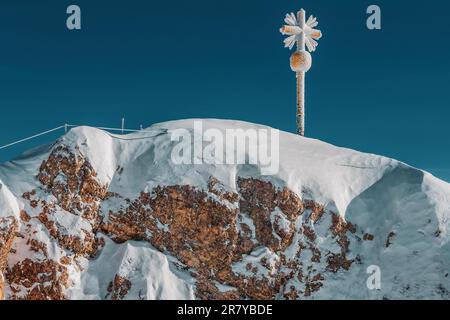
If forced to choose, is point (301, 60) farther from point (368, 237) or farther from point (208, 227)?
point (208, 227)

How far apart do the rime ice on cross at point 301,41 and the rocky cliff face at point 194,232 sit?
26.5 feet

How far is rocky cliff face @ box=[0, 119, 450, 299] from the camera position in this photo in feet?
95.4

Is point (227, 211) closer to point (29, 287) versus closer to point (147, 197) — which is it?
point (147, 197)

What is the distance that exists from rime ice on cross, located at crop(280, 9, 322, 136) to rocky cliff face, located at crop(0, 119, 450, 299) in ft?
26.5

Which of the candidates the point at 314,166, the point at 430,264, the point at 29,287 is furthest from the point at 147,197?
the point at 430,264

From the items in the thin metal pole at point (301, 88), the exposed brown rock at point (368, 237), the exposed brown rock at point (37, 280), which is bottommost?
the exposed brown rock at point (37, 280)

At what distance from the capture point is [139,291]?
28.4 metres

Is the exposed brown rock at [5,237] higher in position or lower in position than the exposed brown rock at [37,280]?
higher

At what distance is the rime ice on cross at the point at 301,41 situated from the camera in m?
39.6

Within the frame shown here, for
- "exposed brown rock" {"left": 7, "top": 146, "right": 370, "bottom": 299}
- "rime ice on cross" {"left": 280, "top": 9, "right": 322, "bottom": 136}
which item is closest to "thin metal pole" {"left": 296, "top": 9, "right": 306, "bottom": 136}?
"rime ice on cross" {"left": 280, "top": 9, "right": 322, "bottom": 136}

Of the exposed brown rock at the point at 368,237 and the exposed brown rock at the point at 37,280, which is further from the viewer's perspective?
the exposed brown rock at the point at 368,237

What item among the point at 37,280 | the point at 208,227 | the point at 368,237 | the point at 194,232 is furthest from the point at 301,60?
the point at 37,280

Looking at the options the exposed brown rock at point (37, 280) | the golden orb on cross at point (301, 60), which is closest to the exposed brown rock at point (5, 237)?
the exposed brown rock at point (37, 280)

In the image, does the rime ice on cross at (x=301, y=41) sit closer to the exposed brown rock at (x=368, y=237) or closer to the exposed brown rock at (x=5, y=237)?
the exposed brown rock at (x=368, y=237)
